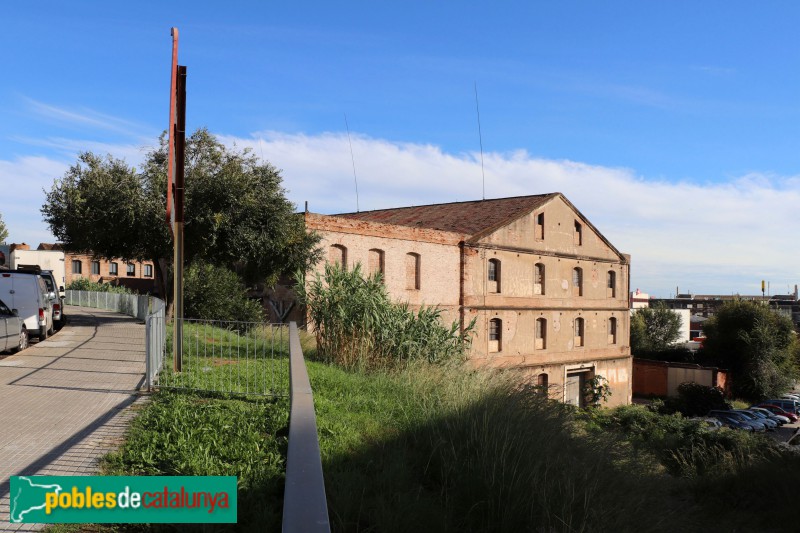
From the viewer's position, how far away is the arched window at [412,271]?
29.0 m

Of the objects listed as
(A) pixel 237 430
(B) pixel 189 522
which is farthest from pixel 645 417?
(B) pixel 189 522

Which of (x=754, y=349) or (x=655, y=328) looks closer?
(x=754, y=349)

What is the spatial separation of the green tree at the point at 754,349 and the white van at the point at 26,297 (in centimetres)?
4730

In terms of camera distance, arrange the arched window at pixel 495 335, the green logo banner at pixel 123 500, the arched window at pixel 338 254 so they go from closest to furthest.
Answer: the green logo banner at pixel 123 500 < the arched window at pixel 338 254 < the arched window at pixel 495 335

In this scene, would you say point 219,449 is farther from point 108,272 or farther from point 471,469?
point 108,272

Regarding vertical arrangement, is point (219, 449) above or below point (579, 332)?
above

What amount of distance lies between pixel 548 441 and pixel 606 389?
102 ft

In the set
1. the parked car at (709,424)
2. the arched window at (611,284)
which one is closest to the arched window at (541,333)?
the arched window at (611,284)

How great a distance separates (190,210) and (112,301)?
47.5 feet

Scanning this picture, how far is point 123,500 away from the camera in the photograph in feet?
15.3

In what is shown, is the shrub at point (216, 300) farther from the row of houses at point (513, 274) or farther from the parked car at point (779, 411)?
the parked car at point (779, 411)

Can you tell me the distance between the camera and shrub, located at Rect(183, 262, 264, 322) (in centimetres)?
2639

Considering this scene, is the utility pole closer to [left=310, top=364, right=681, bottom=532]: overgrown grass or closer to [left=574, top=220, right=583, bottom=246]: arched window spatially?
[left=310, top=364, right=681, bottom=532]: overgrown grass

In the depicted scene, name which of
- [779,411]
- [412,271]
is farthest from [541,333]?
[779,411]
